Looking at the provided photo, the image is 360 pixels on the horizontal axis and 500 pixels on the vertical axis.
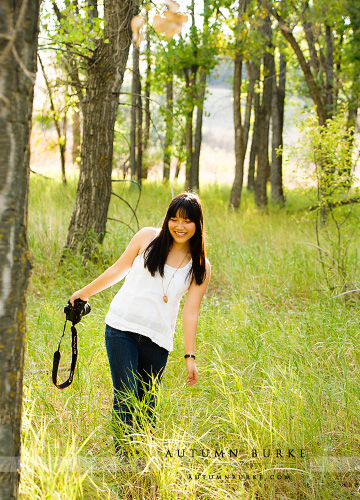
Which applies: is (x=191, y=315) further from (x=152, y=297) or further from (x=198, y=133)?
(x=198, y=133)

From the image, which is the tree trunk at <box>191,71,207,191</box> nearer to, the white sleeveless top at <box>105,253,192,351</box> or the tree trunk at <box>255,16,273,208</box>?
the tree trunk at <box>255,16,273,208</box>

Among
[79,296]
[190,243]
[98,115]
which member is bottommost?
[79,296]

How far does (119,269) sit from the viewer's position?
3.05 metres

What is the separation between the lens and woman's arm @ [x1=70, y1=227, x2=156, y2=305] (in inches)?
118

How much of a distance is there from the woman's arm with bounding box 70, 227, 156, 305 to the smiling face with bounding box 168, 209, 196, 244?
0.18m

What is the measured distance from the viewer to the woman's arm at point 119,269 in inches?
118

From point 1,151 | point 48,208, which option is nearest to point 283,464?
point 1,151

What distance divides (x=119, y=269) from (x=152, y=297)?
260 millimetres

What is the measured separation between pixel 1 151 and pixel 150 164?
1887cm

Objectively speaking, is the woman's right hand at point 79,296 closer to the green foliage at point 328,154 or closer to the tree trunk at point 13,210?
the tree trunk at point 13,210

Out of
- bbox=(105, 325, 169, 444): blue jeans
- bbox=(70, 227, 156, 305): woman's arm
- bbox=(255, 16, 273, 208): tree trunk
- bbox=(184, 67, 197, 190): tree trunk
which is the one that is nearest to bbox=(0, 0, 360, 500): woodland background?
bbox=(105, 325, 169, 444): blue jeans

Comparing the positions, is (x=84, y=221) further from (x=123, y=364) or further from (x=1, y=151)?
(x=1, y=151)

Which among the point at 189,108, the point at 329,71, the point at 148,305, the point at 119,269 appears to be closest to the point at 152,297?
the point at 148,305

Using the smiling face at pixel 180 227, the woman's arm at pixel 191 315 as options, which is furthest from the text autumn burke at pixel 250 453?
the smiling face at pixel 180 227
